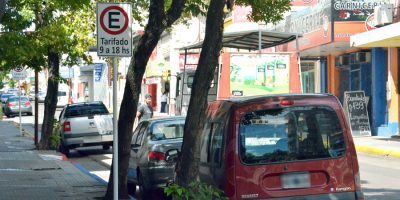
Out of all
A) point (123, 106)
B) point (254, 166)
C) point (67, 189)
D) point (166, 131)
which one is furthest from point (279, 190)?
point (67, 189)

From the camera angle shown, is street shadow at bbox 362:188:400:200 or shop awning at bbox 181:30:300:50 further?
shop awning at bbox 181:30:300:50

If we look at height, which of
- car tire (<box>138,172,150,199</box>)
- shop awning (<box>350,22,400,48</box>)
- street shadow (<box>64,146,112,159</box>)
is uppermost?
shop awning (<box>350,22,400,48</box>)

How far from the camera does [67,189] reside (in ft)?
47.5

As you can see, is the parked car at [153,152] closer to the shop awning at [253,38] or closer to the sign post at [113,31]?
the sign post at [113,31]

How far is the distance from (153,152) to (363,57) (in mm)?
18146

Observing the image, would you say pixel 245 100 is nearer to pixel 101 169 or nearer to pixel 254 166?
pixel 254 166

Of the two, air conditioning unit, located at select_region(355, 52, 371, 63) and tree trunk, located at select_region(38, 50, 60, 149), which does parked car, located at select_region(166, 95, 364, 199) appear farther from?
air conditioning unit, located at select_region(355, 52, 371, 63)

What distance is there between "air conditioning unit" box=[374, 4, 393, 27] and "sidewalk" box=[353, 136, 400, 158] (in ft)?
13.0

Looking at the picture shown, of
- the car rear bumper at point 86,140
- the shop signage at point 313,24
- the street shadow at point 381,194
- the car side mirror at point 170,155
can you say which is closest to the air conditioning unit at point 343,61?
the shop signage at point 313,24

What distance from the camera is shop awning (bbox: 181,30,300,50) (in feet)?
65.5

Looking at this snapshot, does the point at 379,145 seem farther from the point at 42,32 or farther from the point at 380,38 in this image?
the point at 42,32

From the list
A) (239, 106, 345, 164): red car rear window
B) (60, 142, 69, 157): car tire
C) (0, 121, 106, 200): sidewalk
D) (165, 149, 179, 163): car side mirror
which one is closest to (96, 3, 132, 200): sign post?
(239, 106, 345, 164): red car rear window

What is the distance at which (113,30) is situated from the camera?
9.81 metres

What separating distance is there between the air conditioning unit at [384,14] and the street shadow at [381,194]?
1299cm
